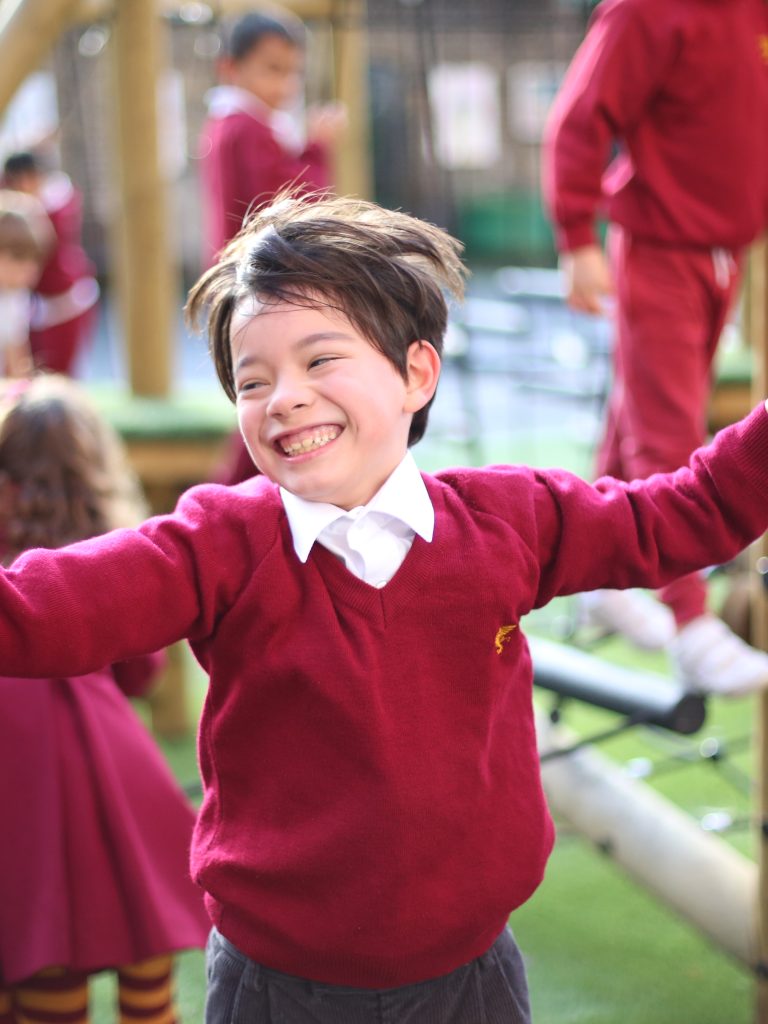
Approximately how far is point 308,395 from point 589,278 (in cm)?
149

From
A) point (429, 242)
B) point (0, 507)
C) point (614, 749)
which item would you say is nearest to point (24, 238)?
point (614, 749)

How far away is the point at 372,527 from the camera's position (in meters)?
1.36

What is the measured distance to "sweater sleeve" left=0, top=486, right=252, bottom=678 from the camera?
1192mm

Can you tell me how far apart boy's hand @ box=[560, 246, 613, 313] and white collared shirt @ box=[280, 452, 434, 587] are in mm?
1408

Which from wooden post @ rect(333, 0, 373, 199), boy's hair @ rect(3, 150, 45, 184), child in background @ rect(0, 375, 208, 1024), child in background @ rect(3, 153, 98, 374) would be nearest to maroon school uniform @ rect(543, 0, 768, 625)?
child in background @ rect(0, 375, 208, 1024)

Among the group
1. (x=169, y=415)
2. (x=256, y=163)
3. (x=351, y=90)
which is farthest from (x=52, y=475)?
(x=351, y=90)

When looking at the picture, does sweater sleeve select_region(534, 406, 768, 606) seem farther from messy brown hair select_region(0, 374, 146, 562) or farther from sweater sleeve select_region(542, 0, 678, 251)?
sweater sleeve select_region(542, 0, 678, 251)

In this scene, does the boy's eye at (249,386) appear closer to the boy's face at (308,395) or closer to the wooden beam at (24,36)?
the boy's face at (308,395)

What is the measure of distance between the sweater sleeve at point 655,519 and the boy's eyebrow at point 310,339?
26cm

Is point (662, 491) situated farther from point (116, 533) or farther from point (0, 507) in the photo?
point (0, 507)

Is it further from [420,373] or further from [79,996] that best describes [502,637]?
[79,996]

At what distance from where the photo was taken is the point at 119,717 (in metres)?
2.02

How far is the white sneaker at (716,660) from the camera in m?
2.33

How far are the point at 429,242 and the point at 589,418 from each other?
714cm
